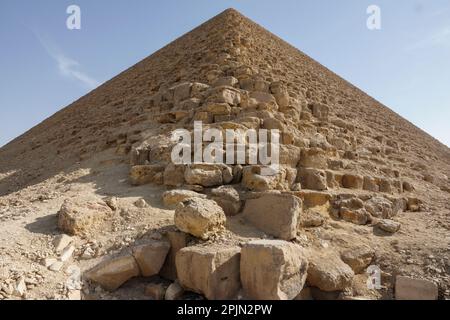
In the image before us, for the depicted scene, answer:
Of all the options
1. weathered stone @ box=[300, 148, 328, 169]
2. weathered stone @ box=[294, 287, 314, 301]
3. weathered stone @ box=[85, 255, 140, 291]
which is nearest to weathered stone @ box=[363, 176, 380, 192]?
weathered stone @ box=[300, 148, 328, 169]

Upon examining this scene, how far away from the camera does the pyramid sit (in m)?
3.54

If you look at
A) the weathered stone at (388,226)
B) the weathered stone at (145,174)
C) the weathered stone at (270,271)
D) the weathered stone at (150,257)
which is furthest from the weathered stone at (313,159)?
the weathered stone at (150,257)

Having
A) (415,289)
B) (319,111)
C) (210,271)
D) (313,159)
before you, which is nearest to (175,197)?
(210,271)

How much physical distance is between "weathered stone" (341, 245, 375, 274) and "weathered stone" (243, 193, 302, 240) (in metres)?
0.68

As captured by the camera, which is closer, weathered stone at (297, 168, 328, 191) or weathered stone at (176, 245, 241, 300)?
weathered stone at (176, 245, 241, 300)

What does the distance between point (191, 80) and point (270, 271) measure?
6294 mm

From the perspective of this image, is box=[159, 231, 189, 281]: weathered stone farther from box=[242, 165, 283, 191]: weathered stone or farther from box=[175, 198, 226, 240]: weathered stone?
box=[242, 165, 283, 191]: weathered stone

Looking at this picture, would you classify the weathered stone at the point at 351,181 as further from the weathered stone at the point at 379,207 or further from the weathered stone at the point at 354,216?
the weathered stone at the point at 354,216

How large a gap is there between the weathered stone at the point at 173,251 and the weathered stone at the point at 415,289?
7.38 feet

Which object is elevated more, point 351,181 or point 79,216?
point 351,181

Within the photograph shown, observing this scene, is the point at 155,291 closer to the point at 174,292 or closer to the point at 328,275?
the point at 174,292

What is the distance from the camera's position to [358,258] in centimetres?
364
